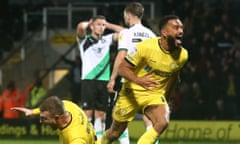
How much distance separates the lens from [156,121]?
449 inches

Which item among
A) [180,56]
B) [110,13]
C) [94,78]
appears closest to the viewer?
[180,56]

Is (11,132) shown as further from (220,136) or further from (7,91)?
(220,136)

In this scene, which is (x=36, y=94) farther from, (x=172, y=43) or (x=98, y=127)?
(x=172, y=43)

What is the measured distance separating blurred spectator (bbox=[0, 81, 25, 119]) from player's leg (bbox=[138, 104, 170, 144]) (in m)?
12.8

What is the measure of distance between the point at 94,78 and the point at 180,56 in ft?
13.1

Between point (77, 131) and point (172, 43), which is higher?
point (172, 43)

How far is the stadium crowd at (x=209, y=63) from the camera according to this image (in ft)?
73.4

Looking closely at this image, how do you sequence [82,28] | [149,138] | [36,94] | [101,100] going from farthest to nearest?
[36,94]
[101,100]
[82,28]
[149,138]

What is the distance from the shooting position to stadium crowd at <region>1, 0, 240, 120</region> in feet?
73.4

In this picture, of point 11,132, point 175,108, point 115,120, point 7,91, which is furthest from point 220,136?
point 115,120

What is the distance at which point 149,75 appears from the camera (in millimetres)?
11578

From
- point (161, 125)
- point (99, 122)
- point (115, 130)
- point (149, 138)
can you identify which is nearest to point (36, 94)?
point (99, 122)

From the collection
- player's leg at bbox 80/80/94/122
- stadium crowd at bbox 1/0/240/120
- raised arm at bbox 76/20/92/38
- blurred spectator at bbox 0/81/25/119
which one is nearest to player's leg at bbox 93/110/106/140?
player's leg at bbox 80/80/94/122

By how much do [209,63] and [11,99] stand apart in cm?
528
